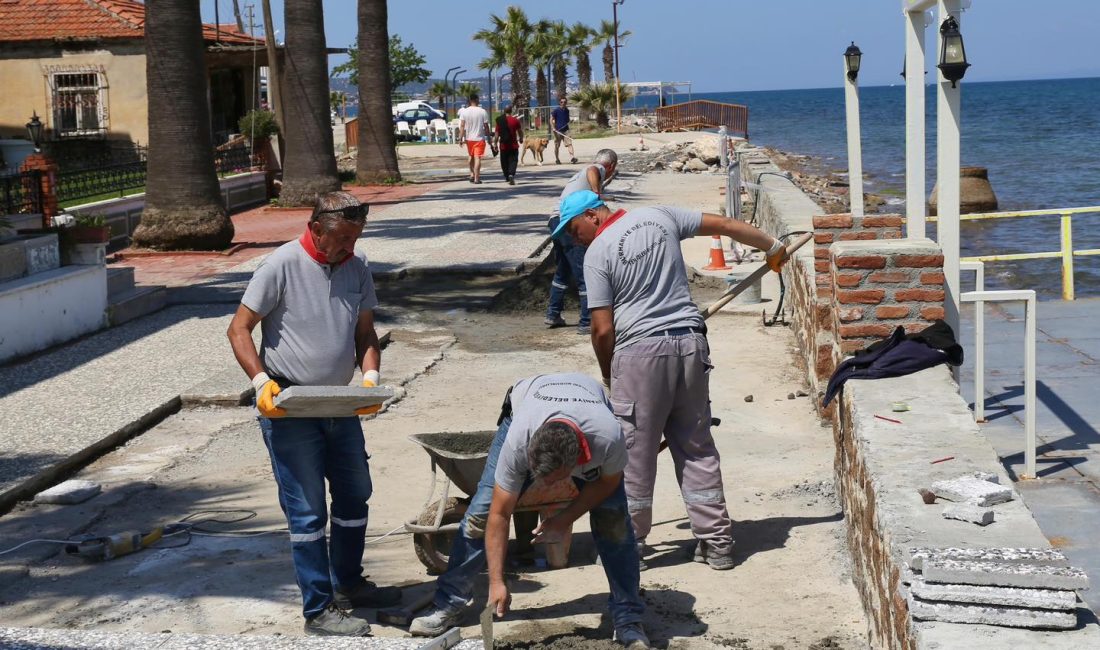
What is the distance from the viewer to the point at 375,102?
27562 millimetres

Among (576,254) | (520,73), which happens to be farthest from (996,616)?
(520,73)

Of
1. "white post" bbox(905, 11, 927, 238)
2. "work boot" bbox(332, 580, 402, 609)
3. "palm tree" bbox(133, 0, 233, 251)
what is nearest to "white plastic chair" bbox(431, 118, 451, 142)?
"palm tree" bbox(133, 0, 233, 251)

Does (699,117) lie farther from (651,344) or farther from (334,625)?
(334,625)

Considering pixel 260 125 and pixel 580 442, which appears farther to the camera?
pixel 260 125

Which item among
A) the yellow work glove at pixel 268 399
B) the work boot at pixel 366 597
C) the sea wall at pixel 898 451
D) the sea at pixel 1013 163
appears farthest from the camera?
the sea at pixel 1013 163

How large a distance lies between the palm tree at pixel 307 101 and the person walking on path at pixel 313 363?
17.2m

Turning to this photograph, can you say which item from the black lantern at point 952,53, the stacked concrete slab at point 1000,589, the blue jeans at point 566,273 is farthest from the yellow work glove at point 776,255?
the blue jeans at point 566,273

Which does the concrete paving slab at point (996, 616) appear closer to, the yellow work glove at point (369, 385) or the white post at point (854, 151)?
the yellow work glove at point (369, 385)

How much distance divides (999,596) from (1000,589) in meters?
0.02

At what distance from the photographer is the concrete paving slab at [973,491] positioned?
14.4ft

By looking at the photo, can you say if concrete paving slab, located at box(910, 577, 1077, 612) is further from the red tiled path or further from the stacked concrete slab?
the red tiled path

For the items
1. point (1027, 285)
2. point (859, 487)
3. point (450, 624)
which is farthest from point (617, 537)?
point (1027, 285)

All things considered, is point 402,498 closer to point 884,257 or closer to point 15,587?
point 15,587

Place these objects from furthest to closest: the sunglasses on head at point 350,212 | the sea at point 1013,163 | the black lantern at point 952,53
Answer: the sea at point 1013,163 → the black lantern at point 952,53 → the sunglasses on head at point 350,212
